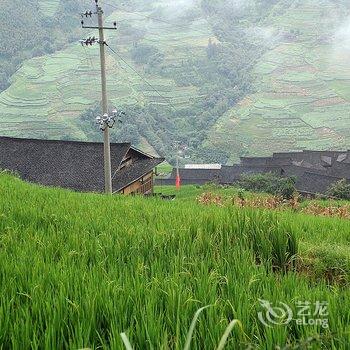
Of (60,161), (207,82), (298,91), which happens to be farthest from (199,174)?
(207,82)

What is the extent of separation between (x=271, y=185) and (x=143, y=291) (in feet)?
102

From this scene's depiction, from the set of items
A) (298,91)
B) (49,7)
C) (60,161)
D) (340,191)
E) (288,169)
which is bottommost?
(340,191)

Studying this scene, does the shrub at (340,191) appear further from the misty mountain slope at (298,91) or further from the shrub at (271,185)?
the misty mountain slope at (298,91)

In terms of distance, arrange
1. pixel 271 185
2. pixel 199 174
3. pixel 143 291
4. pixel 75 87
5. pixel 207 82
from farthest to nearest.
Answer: pixel 207 82 < pixel 75 87 < pixel 199 174 < pixel 271 185 < pixel 143 291

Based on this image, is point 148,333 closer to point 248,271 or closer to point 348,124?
point 248,271

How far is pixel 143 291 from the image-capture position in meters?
2.38

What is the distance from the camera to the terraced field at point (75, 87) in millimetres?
91631

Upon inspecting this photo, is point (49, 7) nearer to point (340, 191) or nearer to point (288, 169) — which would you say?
point (288, 169)

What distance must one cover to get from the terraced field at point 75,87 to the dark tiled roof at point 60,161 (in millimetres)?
59548

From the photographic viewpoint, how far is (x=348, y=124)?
86.1 m

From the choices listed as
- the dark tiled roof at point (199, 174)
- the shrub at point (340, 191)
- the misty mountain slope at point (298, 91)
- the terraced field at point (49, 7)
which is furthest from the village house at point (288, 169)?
the terraced field at point (49, 7)

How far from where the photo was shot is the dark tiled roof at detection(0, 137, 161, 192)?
20844mm

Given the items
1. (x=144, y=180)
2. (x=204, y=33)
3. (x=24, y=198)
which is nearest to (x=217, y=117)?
(x=204, y=33)

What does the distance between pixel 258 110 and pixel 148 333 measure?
10380cm
